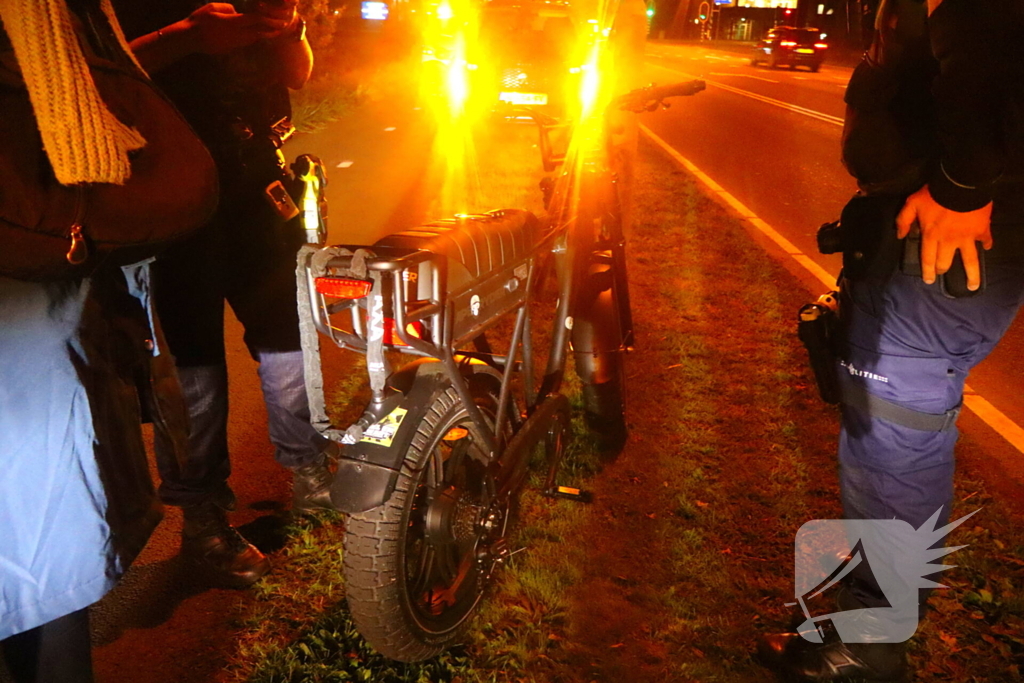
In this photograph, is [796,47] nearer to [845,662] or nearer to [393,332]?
[845,662]

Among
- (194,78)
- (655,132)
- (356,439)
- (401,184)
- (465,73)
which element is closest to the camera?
(356,439)

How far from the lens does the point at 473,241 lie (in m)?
1.96

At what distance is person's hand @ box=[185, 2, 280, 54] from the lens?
2.06 metres

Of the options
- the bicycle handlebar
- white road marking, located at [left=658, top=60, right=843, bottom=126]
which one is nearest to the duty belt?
the bicycle handlebar

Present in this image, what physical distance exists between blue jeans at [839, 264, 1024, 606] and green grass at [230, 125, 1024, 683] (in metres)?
0.57

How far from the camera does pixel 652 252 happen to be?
657 centimetres

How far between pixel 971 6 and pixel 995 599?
6.49 feet

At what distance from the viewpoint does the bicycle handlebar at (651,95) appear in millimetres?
2986

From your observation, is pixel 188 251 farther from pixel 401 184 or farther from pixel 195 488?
pixel 401 184

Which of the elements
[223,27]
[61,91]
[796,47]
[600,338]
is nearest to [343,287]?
[61,91]

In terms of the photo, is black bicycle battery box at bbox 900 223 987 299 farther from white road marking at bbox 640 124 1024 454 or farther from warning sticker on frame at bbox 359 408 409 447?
white road marking at bbox 640 124 1024 454

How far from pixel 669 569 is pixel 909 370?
1.19m

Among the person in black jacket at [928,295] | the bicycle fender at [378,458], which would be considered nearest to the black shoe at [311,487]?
the bicycle fender at [378,458]

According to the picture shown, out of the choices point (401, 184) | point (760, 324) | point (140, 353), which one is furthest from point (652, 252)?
point (140, 353)
